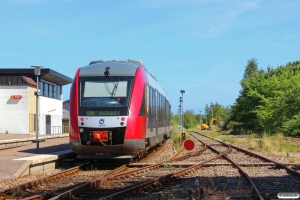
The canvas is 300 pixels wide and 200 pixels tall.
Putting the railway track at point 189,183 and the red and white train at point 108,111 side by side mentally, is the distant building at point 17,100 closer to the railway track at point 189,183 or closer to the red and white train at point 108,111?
the red and white train at point 108,111

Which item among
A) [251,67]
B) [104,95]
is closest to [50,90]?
[104,95]

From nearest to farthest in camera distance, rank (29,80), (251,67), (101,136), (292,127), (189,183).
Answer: (189,183) < (101,136) < (292,127) < (29,80) < (251,67)

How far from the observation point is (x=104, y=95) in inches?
567

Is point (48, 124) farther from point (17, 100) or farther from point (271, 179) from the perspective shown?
point (271, 179)

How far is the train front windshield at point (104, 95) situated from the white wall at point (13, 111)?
2930cm

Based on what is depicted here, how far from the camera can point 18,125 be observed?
140 ft

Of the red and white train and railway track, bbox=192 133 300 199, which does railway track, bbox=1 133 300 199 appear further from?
the red and white train

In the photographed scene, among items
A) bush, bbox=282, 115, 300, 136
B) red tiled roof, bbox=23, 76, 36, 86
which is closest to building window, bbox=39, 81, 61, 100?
red tiled roof, bbox=23, 76, 36, 86

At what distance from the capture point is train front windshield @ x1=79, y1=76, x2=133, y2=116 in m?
14.1

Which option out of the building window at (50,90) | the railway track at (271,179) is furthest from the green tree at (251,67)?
the railway track at (271,179)

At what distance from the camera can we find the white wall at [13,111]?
139 feet

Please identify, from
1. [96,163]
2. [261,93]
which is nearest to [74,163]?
[96,163]

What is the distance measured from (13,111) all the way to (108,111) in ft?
101

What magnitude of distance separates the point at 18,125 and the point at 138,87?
3030cm
